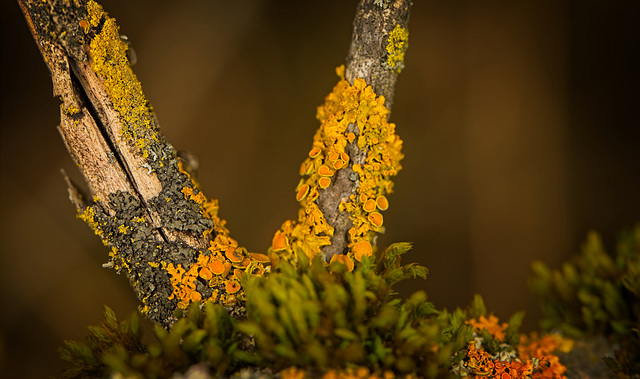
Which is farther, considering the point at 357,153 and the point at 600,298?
the point at 600,298

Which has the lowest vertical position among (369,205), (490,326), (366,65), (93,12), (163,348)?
(163,348)

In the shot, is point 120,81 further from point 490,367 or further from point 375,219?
point 490,367

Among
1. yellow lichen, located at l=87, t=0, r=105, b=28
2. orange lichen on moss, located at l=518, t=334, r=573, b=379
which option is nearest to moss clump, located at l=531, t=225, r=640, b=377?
orange lichen on moss, located at l=518, t=334, r=573, b=379

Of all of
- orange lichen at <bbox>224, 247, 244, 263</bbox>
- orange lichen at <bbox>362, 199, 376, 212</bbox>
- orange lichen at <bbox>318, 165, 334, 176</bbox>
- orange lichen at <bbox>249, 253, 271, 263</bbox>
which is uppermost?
orange lichen at <bbox>318, 165, 334, 176</bbox>

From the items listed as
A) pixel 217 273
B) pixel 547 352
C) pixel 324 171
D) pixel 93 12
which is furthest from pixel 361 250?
pixel 93 12

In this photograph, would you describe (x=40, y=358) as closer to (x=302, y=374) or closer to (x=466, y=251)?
(x=302, y=374)

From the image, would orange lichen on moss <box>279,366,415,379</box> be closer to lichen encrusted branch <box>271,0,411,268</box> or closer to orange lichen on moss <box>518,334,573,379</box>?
lichen encrusted branch <box>271,0,411,268</box>
